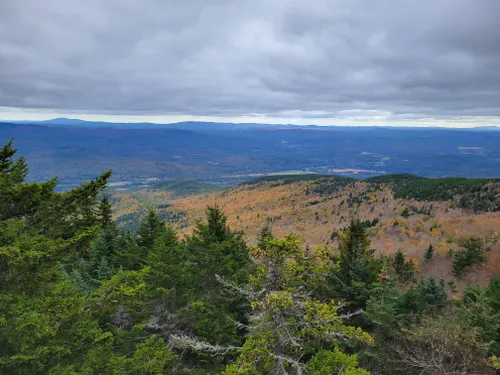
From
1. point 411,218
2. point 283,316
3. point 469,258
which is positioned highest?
point 283,316

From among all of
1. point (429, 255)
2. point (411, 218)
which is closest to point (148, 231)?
point (429, 255)

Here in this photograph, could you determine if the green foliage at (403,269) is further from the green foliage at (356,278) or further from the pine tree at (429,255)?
the green foliage at (356,278)

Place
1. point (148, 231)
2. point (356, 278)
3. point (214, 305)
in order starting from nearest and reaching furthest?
1. point (214, 305)
2. point (356, 278)
3. point (148, 231)

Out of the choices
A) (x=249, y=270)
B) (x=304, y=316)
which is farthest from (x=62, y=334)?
(x=249, y=270)

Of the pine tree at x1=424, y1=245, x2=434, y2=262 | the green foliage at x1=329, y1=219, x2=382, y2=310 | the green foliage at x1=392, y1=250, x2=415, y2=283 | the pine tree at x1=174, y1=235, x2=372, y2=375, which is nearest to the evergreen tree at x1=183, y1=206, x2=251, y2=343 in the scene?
the pine tree at x1=174, y1=235, x2=372, y2=375

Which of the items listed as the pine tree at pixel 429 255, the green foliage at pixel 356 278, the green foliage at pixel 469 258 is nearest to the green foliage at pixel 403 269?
the green foliage at pixel 469 258

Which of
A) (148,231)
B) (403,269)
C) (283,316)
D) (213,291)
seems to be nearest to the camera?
(283,316)

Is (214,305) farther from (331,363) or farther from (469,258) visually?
(469,258)

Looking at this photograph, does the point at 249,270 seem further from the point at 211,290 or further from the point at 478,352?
the point at 478,352

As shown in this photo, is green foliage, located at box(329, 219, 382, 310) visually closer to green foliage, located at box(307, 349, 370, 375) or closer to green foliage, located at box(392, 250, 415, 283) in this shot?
green foliage, located at box(307, 349, 370, 375)
